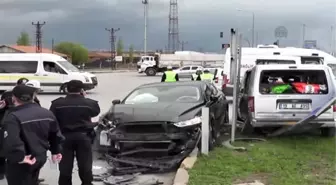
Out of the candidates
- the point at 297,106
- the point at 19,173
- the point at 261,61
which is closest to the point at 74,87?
the point at 19,173

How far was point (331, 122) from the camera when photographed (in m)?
10.2

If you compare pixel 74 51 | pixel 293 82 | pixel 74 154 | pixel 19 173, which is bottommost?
pixel 74 154

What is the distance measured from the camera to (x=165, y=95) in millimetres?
9781

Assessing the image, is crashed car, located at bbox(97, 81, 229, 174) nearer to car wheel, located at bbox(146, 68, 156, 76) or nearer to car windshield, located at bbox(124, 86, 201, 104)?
car windshield, located at bbox(124, 86, 201, 104)

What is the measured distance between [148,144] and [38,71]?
18764mm

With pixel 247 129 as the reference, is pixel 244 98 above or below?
above

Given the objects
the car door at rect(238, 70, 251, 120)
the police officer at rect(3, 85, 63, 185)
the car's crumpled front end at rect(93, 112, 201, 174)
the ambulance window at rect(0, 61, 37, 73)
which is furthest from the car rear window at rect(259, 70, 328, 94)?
the ambulance window at rect(0, 61, 37, 73)

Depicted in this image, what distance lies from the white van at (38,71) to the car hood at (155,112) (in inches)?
665

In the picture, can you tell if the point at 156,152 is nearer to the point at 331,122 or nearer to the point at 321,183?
the point at 321,183

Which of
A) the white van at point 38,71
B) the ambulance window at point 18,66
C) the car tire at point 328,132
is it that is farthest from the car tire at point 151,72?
the car tire at point 328,132

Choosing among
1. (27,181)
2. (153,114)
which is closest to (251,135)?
(153,114)

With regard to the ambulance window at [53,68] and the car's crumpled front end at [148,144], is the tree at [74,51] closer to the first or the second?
the ambulance window at [53,68]

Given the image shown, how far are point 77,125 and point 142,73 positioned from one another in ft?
192

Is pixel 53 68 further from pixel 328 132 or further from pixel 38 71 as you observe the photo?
pixel 328 132
